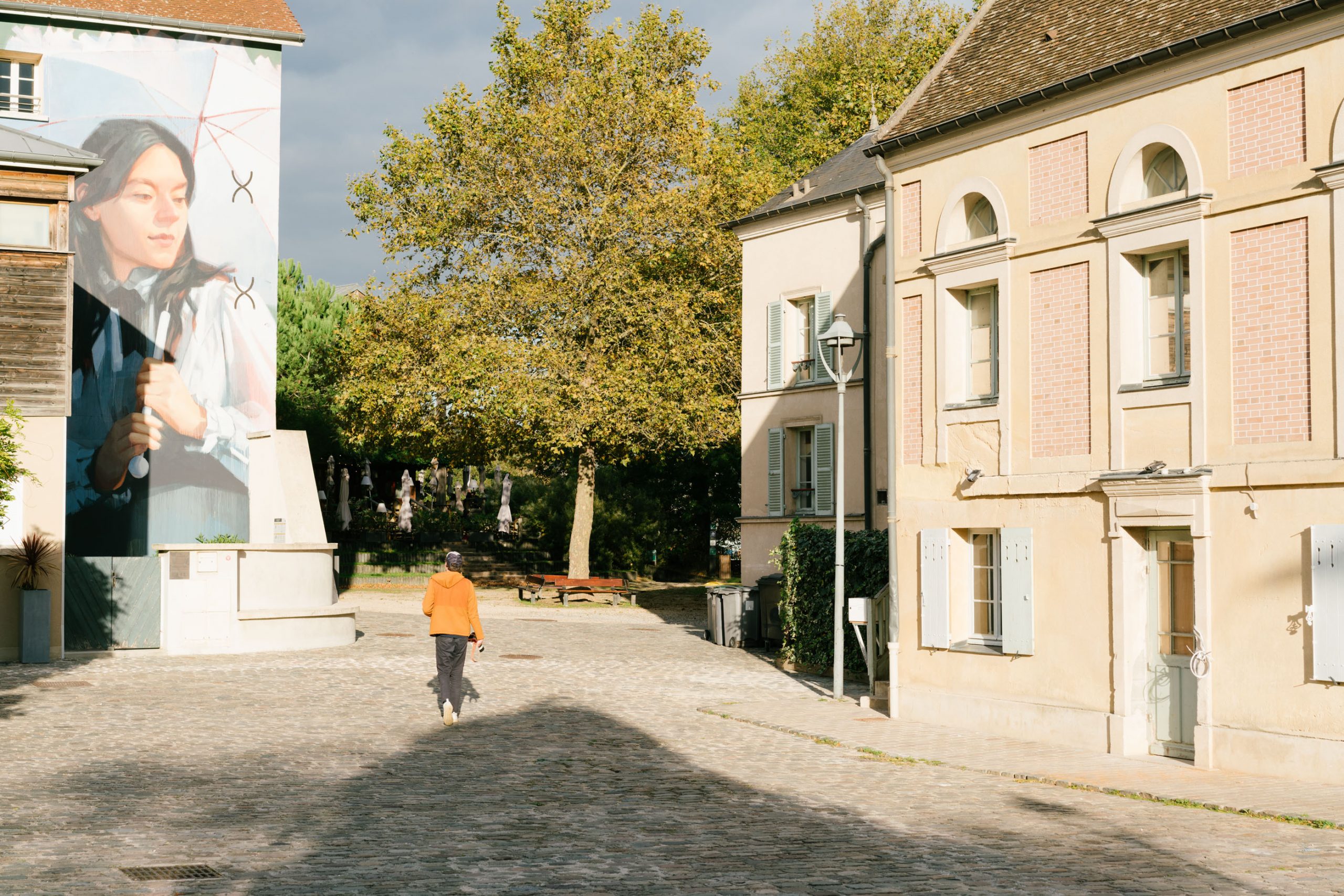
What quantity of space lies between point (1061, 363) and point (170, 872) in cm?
981

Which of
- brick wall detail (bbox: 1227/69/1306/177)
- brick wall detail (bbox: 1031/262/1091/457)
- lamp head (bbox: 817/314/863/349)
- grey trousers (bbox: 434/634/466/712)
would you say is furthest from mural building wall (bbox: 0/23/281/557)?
brick wall detail (bbox: 1227/69/1306/177)

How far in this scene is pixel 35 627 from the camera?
2067 cm

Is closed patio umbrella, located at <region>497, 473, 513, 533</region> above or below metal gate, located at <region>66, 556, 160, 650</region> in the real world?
above

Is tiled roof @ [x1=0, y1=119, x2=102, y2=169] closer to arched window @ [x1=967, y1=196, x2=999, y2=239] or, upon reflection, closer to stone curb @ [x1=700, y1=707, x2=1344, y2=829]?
arched window @ [x1=967, y1=196, x2=999, y2=239]

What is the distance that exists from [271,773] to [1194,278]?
9.20 meters

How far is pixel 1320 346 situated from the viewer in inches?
457

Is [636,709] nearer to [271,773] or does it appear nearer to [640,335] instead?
[271,773]

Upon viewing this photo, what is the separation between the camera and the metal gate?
72.3 feet

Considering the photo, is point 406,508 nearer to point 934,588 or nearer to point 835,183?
point 835,183

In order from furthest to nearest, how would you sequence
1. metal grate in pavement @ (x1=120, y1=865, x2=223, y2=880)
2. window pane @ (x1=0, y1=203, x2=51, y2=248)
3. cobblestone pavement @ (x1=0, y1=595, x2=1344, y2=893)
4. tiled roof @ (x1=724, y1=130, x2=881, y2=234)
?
tiled roof @ (x1=724, y1=130, x2=881, y2=234) < window pane @ (x1=0, y1=203, x2=51, y2=248) < cobblestone pavement @ (x1=0, y1=595, x2=1344, y2=893) < metal grate in pavement @ (x1=120, y1=865, x2=223, y2=880)

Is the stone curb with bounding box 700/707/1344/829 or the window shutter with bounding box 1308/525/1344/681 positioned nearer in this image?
the stone curb with bounding box 700/707/1344/829

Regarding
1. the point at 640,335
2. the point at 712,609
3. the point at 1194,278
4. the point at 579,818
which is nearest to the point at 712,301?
the point at 640,335

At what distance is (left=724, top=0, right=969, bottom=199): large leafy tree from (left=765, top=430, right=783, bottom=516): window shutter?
53.4ft

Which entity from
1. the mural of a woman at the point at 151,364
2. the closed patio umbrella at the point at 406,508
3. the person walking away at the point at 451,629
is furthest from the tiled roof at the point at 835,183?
the closed patio umbrella at the point at 406,508
